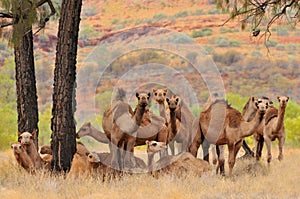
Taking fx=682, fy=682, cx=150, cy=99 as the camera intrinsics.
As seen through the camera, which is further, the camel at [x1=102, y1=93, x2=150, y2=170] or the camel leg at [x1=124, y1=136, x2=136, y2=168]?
the camel leg at [x1=124, y1=136, x2=136, y2=168]

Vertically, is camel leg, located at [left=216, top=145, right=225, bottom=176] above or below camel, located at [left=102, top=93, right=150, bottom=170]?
below

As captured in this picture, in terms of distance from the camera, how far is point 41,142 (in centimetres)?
3042

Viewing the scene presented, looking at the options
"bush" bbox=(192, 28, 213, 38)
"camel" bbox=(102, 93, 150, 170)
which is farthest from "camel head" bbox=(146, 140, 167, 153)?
"bush" bbox=(192, 28, 213, 38)

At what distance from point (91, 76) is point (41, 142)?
3374cm

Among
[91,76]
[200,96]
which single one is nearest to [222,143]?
[200,96]

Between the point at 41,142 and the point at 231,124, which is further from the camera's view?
the point at 41,142

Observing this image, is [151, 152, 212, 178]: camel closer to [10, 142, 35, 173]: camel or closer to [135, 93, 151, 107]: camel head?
[135, 93, 151, 107]: camel head

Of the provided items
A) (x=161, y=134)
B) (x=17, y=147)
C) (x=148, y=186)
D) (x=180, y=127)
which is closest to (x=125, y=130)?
(x=180, y=127)

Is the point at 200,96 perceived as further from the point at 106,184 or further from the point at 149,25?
the point at 106,184

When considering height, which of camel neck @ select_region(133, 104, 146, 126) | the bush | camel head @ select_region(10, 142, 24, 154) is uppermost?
camel neck @ select_region(133, 104, 146, 126)

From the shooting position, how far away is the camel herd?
13.4m

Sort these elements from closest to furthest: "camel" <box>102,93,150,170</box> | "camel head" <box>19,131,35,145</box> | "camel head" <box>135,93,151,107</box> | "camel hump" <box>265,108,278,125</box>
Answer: "camel head" <box>19,131,35,145</box> → "camel head" <box>135,93,151,107</box> → "camel" <box>102,93,150,170</box> → "camel hump" <box>265,108,278,125</box>

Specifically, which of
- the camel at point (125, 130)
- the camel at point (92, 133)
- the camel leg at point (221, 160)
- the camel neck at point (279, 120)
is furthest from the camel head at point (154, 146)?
the camel neck at point (279, 120)

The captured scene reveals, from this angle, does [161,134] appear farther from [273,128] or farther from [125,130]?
[273,128]
